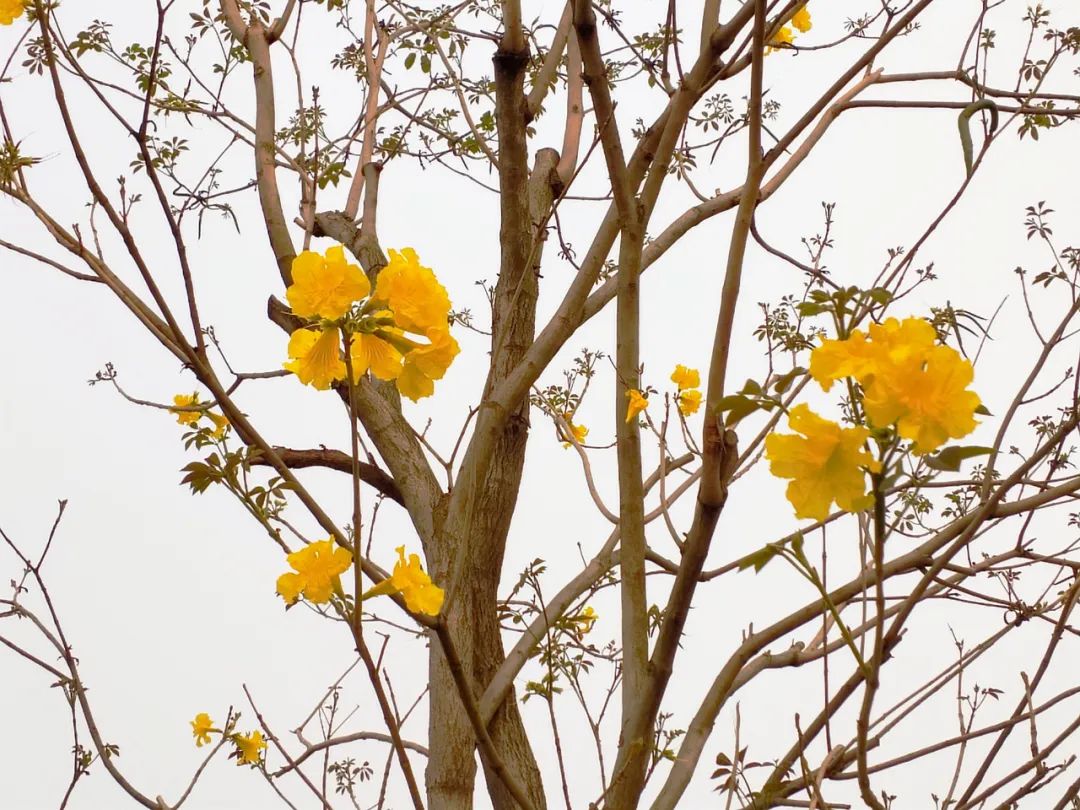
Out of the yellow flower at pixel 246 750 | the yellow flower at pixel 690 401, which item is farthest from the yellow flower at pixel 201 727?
the yellow flower at pixel 690 401

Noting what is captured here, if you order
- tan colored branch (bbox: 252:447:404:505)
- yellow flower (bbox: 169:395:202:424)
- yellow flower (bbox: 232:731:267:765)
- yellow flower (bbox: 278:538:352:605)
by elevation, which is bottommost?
yellow flower (bbox: 278:538:352:605)

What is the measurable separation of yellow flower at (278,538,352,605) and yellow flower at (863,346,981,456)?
1.25 ft

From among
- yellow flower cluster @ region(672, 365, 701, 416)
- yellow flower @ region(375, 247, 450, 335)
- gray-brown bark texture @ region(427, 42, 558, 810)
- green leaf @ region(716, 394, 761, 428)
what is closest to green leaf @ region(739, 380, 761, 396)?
green leaf @ region(716, 394, 761, 428)

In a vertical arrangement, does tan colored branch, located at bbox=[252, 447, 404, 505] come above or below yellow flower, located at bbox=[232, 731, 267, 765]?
above

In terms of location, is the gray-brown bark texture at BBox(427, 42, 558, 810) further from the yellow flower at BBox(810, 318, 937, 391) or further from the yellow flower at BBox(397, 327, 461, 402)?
the yellow flower at BBox(810, 318, 937, 391)

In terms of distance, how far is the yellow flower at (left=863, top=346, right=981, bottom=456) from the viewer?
17.8 inches

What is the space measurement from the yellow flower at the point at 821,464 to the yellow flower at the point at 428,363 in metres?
0.28

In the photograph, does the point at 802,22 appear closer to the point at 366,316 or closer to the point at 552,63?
the point at 552,63

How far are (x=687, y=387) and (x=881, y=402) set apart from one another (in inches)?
46.2

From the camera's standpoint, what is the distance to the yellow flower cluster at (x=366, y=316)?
66cm

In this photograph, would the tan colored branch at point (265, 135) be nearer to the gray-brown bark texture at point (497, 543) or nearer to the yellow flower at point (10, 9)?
the gray-brown bark texture at point (497, 543)

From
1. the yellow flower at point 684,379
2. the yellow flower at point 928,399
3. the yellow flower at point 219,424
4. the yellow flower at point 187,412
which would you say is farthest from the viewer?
the yellow flower at point 684,379

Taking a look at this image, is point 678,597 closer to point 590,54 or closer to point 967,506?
point 590,54

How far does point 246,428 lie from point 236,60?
1761mm
